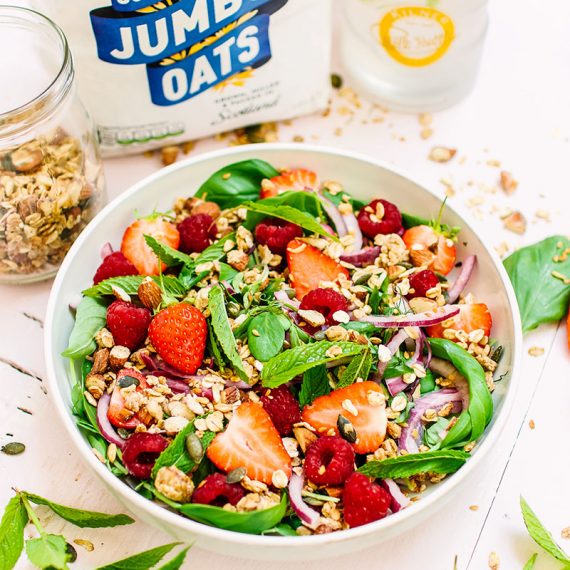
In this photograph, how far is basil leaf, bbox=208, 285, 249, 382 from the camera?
1242 millimetres

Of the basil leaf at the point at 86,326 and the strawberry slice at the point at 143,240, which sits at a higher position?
the strawberry slice at the point at 143,240

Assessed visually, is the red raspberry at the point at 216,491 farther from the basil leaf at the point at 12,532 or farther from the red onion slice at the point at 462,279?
the red onion slice at the point at 462,279

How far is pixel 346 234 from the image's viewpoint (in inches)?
57.4

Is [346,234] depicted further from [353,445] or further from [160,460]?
[160,460]

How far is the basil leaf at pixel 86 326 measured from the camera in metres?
1.29

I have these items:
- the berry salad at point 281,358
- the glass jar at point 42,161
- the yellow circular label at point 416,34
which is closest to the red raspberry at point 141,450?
the berry salad at point 281,358

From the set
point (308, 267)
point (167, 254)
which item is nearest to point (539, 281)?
point (308, 267)

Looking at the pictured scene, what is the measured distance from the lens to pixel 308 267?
1.38m

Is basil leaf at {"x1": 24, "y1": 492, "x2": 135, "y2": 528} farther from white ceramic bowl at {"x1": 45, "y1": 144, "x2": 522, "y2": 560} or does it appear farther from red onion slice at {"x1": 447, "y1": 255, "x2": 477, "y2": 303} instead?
red onion slice at {"x1": 447, "y1": 255, "x2": 477, "y2": 303}

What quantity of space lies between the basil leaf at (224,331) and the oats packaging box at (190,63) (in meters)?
0.49

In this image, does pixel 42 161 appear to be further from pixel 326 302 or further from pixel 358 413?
pixel 358 413

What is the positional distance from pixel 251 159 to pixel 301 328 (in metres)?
0.35

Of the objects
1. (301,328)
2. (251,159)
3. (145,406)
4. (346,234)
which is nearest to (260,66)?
(251,159)

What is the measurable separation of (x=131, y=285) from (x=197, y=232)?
6.1 inches
